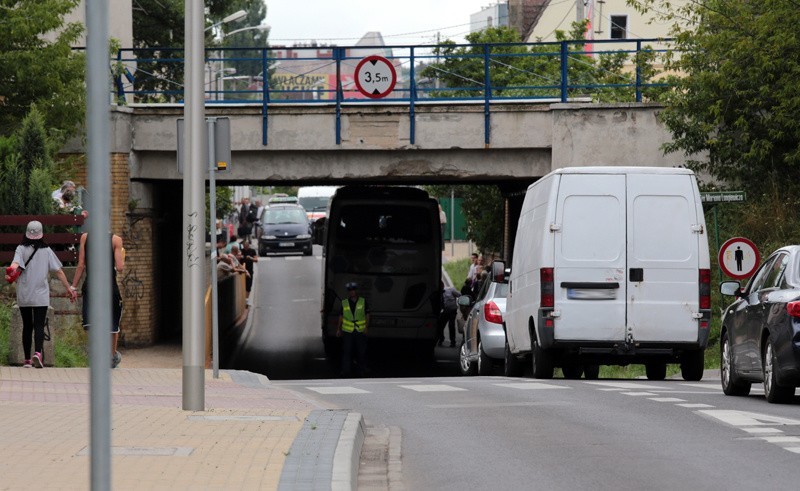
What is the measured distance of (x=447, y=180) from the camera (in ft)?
104

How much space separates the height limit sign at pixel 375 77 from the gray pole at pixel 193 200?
16.7 metres

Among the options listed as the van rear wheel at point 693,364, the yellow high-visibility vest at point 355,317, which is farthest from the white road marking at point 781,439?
the yellow high-visibility vest at point 355,317

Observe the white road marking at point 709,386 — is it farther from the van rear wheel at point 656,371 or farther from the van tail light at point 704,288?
the van rear wheel at point 656,371

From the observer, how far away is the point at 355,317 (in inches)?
1054

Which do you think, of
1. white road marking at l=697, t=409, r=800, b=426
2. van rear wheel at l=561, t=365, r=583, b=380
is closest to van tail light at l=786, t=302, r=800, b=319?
white road marking at l=697, t=409, r=800, b=426

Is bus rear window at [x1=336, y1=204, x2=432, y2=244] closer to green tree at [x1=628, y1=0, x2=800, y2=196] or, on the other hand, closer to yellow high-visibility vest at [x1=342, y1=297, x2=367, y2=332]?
yellow high-visibility vest at [x1=342, y1=297, x2=367, y2=332]

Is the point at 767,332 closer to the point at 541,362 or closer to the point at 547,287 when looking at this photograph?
the point at 547,287

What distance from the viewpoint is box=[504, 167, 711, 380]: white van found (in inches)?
682

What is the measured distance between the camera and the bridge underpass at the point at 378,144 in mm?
28281

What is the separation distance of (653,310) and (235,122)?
12.9 m

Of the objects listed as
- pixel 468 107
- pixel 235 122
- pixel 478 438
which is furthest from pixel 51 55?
pixel 478 438

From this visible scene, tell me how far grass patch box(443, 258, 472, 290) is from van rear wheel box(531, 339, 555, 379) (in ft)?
104

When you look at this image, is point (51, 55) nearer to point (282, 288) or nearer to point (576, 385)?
point (576, 385)

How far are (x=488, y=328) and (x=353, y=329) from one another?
4.64 meters
